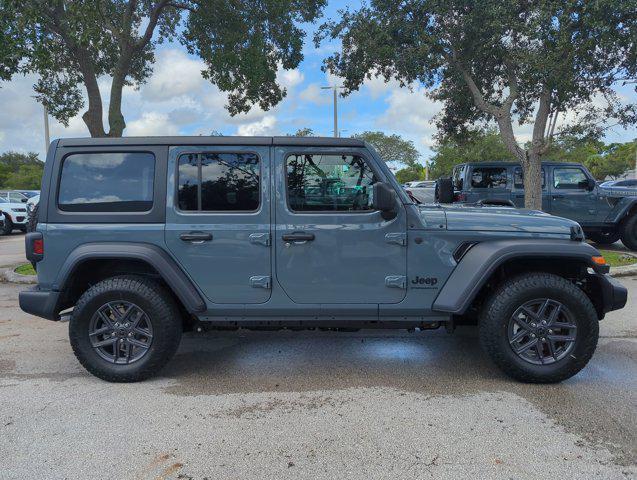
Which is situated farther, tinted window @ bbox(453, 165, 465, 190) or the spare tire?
tinted window @ bbox(453, 165, 465, 190)

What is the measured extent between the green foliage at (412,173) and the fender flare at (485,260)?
193ft

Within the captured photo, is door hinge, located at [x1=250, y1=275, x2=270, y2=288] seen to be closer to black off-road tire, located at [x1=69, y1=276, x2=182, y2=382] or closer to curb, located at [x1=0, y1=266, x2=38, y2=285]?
black off-road tire, located at [x1=69, y1=276, x2=182, y2=382]

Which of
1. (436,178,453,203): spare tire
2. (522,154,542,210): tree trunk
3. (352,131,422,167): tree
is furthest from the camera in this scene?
(352,131,422,167): tree

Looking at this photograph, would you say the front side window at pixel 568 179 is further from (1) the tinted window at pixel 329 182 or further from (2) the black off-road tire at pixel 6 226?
(2) the black off-road tire at pixel 6 226

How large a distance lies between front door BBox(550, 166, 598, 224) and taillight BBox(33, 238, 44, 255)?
9492 mm

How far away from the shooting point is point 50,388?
3848 mm

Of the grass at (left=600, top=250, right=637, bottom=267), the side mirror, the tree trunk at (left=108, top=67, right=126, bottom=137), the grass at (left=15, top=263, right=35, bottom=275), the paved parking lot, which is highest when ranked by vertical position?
the tree trunk at (left=108, top=67, right=126, bottom=137)

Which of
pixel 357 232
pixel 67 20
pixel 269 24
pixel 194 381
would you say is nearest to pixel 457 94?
pixel 269 24

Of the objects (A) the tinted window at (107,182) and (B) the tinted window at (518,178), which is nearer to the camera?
(A) the tinted window at (107,182)

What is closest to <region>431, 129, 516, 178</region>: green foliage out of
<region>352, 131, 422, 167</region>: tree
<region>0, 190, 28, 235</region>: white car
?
<region>352, 131, 422, 167</region>: tree

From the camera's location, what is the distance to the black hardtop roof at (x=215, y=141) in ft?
12.6

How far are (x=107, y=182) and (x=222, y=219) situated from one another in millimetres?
988

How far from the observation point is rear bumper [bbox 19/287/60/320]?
12.7 ft

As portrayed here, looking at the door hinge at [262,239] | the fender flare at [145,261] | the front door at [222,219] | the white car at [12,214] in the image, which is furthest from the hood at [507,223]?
the white car at [12,214]
